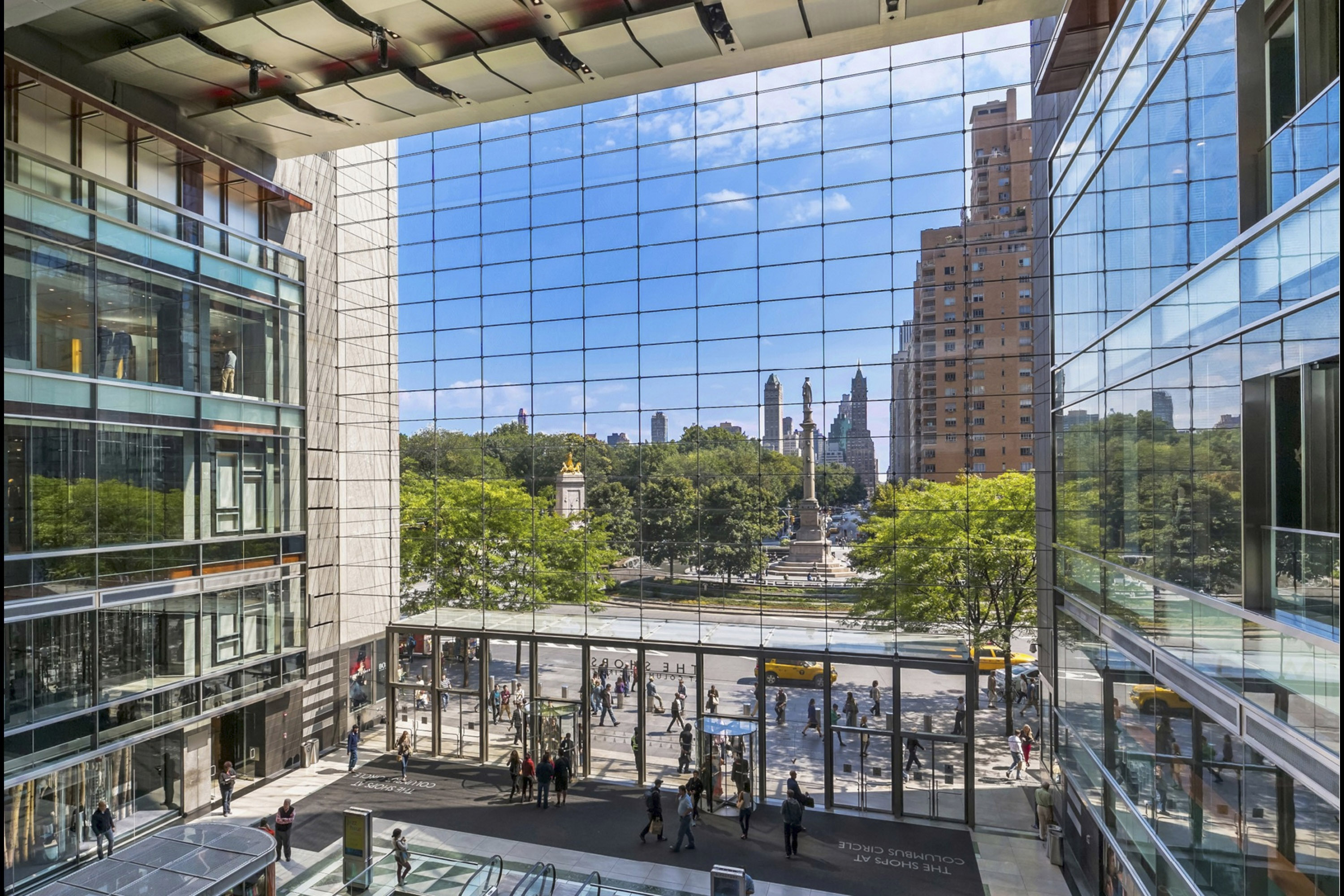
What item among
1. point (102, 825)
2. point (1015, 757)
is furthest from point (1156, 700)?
point (102, 825)

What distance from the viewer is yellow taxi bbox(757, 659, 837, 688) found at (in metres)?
17.7

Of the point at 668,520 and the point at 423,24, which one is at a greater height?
the point at 423,24

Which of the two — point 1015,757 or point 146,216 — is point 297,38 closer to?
point 146,216

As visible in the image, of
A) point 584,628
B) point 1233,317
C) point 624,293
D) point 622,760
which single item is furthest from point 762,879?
point 624,293

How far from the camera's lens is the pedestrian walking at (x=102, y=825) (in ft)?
45.7

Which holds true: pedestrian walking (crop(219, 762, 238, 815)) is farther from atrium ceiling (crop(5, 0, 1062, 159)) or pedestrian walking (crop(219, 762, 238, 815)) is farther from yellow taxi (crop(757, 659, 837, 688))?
atrium ceiling (crop(5, 0, 1062, 159))

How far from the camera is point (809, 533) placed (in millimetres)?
18969

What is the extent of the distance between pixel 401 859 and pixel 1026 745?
13614 mm

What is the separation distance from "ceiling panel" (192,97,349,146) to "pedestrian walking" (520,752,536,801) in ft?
46.8

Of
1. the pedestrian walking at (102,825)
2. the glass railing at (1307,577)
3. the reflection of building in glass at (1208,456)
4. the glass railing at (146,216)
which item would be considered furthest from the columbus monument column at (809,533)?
the pedestrian walking at (102,825)

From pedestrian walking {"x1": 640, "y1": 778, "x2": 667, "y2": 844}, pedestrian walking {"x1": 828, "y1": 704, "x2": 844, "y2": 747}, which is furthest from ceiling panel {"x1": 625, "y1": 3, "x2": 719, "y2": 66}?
pedestrian walking {"x1": 640, "y1": 778, "x2": 667, "y2": 844}

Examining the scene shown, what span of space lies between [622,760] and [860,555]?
758 centimetres

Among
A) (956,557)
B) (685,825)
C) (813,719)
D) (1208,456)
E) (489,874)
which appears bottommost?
(685,825)

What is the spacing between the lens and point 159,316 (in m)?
15.6
